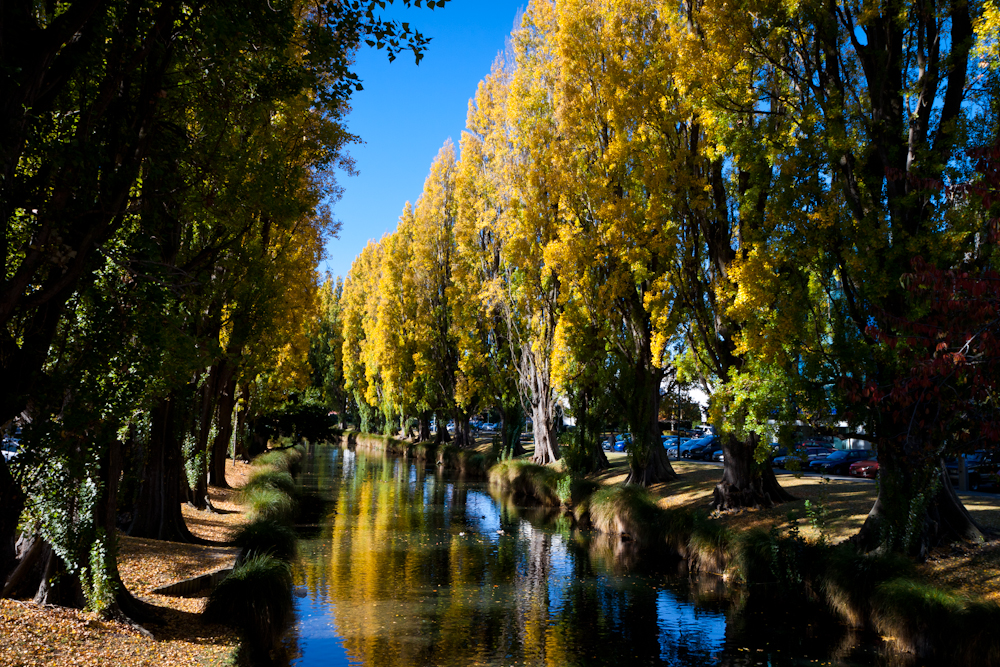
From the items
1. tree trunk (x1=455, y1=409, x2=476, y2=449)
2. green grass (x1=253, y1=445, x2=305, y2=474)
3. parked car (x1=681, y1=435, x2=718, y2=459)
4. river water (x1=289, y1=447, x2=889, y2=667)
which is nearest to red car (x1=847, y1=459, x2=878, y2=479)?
parked car (x1=681, y1=435, x2=718, y2=459)

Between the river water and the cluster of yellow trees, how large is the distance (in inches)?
113

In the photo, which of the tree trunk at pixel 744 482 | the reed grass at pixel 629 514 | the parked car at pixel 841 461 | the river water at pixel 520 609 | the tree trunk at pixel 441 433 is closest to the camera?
the river water at pixel 520 609

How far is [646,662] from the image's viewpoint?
974 centimetres

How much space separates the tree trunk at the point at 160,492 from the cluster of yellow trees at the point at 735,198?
10428 millimetres

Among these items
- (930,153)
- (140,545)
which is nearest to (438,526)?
(140,545)

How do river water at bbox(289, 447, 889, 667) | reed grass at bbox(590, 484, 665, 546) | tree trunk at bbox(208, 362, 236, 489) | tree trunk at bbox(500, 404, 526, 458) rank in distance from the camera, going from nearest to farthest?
river water at bbox(289, 447, 889, 667), reed grass at bbox(590, 484, 665, 546), tree trunk at bbox(208, 362, 236, 489), tree trunk at bbox(500, 404, 526, 458)

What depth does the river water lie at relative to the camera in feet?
32.6

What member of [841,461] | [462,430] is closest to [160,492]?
[841,461]

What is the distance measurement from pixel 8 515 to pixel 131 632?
1.85 m

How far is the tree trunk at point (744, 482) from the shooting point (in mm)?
17219

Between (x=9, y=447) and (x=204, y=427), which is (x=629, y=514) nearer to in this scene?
(x=204, y=427)

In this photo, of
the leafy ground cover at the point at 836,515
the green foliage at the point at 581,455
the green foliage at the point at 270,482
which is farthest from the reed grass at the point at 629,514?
the green foliage at the point at 270,482

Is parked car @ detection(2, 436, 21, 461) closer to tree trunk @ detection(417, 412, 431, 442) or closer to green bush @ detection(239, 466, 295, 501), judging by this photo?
green bush @ detection(239, 466, 295, 501)

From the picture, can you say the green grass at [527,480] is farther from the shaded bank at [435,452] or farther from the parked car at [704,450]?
the parked car at [704,450]
